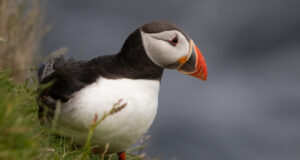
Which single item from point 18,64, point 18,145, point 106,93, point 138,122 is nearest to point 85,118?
point 106,93

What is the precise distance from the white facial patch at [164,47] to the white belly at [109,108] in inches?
8.4

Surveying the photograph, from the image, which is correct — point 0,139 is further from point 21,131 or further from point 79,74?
point 79,74

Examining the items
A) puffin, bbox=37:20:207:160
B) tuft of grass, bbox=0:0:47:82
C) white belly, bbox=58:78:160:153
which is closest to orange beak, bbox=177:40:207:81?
puffin, bbox=37:20:207:160

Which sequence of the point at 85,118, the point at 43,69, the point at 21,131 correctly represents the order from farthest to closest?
the point at 43,69 → the point at 85,118 → the point at 21,131

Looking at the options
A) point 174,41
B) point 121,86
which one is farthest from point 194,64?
point 121,86

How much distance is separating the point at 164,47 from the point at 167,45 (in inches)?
1.2

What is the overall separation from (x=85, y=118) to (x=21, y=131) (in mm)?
1040

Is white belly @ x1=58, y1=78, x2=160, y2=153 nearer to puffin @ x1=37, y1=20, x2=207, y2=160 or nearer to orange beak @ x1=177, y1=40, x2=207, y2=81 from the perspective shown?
puffin @ x1=37, y1=20, x2=207, y2=160

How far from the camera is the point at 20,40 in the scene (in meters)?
6.34

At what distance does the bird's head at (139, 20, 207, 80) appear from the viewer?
9.62 ft

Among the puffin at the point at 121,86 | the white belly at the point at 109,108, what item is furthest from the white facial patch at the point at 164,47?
the white belly at the point at 109,108

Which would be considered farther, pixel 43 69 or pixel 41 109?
A: pixel 43 69

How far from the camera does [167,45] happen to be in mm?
2943

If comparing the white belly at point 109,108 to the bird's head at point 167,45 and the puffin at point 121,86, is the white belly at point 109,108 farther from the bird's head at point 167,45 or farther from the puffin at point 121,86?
the bird's head at point 167,45
